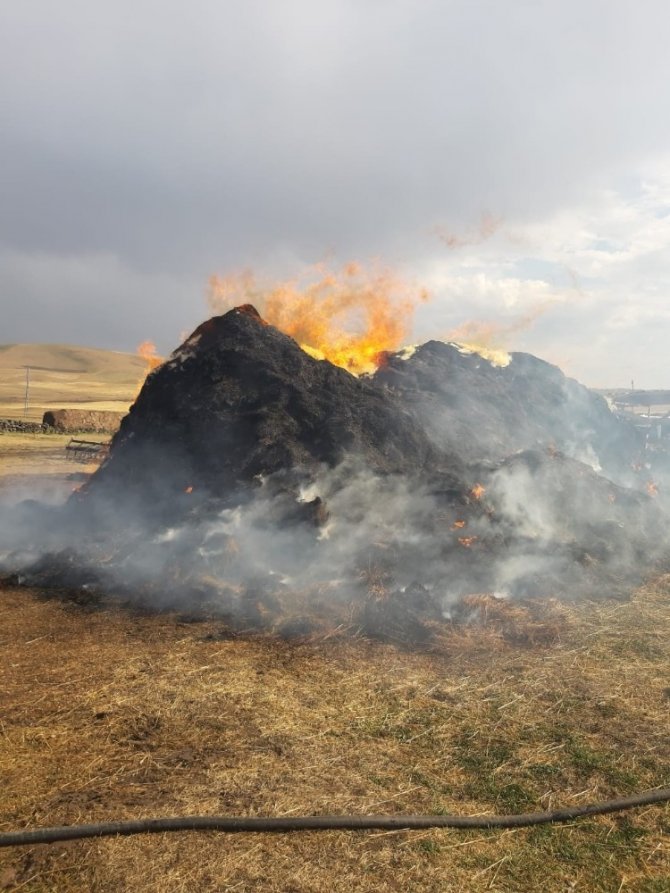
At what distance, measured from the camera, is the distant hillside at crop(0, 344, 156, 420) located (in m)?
64.2

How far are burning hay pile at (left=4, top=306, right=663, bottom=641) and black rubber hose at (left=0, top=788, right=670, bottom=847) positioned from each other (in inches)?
176

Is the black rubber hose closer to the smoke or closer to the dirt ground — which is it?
the smoke

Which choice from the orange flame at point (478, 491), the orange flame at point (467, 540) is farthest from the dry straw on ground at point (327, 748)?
the orange flame at point (478, 491)

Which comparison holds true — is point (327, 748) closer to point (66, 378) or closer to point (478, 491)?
point (478, 491)

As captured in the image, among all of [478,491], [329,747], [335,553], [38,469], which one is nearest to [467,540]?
[478,491]

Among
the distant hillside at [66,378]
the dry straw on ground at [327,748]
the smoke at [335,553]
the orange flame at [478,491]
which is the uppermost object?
the distant hillside at [66,378]

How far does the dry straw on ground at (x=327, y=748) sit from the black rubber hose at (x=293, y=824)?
8 cm

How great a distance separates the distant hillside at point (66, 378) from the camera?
2527 inches

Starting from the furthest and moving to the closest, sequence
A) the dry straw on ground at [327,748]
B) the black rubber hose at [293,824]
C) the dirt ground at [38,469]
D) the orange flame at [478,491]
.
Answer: the dirt ground at [38,469]
the orange flame at [478,491]
the black rubber hose at [293,824]
the dry straw on ground at [327,748]

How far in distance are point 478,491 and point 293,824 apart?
35.1ft

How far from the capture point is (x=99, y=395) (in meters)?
78.4

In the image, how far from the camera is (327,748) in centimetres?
627

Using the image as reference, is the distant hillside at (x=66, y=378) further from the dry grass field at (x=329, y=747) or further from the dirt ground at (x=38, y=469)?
the dry grass field at (x=329, y=747)

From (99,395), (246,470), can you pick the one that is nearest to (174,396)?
(246,470)
